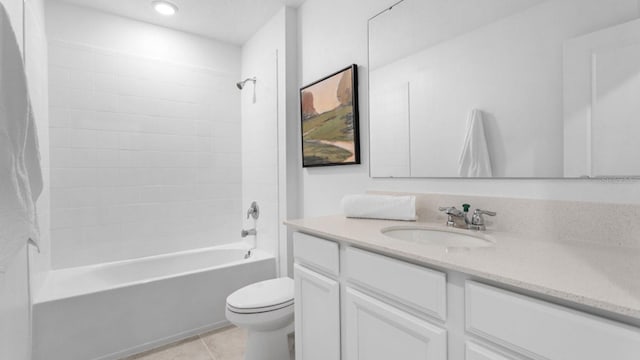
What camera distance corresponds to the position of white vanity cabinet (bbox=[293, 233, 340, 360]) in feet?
4.04

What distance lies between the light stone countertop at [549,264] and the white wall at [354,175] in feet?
0.58

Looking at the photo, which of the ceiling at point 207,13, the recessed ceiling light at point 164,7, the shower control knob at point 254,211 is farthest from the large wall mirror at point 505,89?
the recessed ceiling light at point 164,7

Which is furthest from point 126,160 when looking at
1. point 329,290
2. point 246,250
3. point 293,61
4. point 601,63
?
point 601,63

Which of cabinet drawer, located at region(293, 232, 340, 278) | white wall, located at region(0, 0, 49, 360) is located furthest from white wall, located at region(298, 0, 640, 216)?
white wall, located at region(0, 0, 49, 360)

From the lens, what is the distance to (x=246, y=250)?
2.84 m

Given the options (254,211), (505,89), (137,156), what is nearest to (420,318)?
(505,89)

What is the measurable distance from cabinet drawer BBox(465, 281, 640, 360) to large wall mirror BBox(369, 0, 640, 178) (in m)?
0.60

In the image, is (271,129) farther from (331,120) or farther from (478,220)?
(478,220)

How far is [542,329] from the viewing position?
64cm

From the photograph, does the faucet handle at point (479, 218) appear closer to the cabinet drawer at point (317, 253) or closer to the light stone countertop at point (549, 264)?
the light stone countertop at point (549, 264)

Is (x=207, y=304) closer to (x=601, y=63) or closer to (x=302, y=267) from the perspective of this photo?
(x=302, y=267)

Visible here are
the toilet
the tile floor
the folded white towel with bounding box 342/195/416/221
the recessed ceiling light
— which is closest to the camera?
the folded white towel with bounding box 342/195/416/221

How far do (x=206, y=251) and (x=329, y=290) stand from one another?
75.1 inches

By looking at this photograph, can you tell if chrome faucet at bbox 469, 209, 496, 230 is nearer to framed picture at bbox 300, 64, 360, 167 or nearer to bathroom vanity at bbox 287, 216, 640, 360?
bathroom vanity at bbox 287, 216, 640, 360
